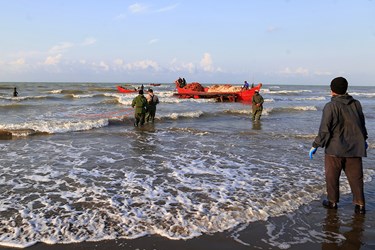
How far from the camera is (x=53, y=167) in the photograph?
6.62 m

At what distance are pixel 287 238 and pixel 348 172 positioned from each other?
1.20 metres

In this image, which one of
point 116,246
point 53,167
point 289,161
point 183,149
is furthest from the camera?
point 183,149

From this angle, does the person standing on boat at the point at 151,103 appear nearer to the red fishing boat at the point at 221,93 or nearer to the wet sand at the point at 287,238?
→ the wet sand at the point at 287,238

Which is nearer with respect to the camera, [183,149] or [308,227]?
[308,227]

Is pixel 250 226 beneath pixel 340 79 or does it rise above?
beneath

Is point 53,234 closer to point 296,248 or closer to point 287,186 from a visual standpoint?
point 296,248

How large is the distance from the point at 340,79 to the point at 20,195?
180 inches

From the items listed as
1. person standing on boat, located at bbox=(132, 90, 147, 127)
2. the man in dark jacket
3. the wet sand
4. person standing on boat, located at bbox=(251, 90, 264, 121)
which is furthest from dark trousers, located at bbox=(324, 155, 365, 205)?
person standing on boat, located at bbox=(251, 90, 264, 121)

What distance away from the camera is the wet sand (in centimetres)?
328

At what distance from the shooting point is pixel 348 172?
404cm

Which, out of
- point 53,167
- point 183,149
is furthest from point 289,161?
point 53,167

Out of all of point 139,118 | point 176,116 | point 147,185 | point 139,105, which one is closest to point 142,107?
point 139,105

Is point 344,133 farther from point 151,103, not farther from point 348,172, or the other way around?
point 151,103

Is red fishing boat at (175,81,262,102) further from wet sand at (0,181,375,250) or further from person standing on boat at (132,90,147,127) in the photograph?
wet sand at (0,181,375,250)
